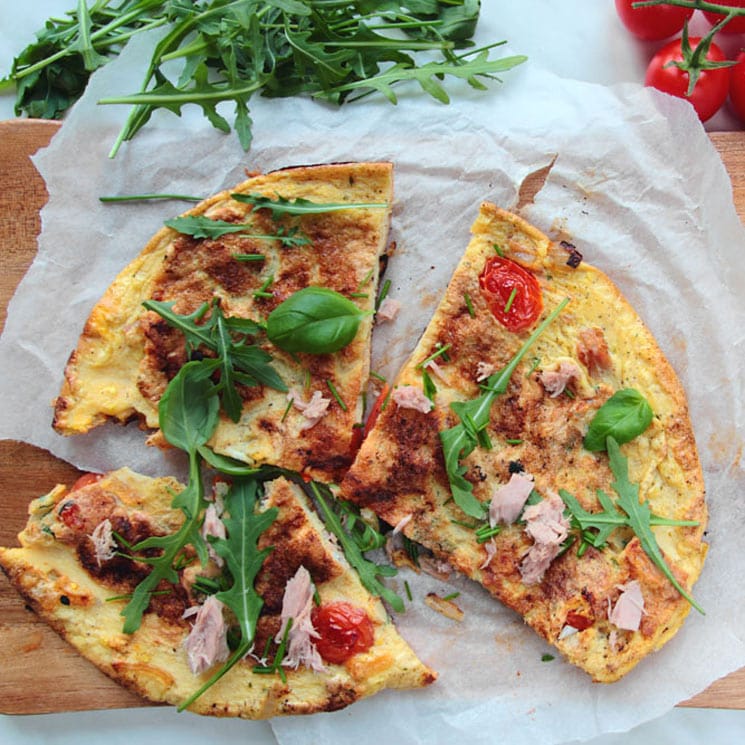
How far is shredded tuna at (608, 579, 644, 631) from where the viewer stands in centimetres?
415

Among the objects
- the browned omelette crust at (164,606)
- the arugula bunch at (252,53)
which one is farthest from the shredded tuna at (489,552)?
the arugula bunch at (252,53)

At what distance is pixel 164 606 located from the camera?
173 inches

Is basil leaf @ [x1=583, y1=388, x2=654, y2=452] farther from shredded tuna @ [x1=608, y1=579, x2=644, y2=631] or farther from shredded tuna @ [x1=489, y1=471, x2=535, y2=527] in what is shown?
shredded tuna @ [x1=608, y1=579, x2=644, y2=631]

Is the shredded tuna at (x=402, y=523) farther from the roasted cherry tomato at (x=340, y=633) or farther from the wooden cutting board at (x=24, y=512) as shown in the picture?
the wooden cutting board at (x=24, y=512)

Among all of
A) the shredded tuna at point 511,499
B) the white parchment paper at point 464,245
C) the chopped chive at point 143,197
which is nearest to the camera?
the shredded tuna at point 511,499

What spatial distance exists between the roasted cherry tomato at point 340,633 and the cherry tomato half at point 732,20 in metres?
3.82

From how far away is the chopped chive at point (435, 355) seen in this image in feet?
14.4

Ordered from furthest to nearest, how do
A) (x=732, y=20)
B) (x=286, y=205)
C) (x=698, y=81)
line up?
(x=732, y=20), (x=698, y=81), (x=286, y=205)

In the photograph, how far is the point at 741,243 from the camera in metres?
4.44

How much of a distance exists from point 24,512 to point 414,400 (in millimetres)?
2295

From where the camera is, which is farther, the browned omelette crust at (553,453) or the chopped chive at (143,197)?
the chopped chive at (143,197)

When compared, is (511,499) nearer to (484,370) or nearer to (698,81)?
(484,370)

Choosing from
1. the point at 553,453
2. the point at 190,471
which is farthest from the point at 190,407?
the point at 553,453

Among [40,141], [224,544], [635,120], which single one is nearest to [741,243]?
[635,120]
